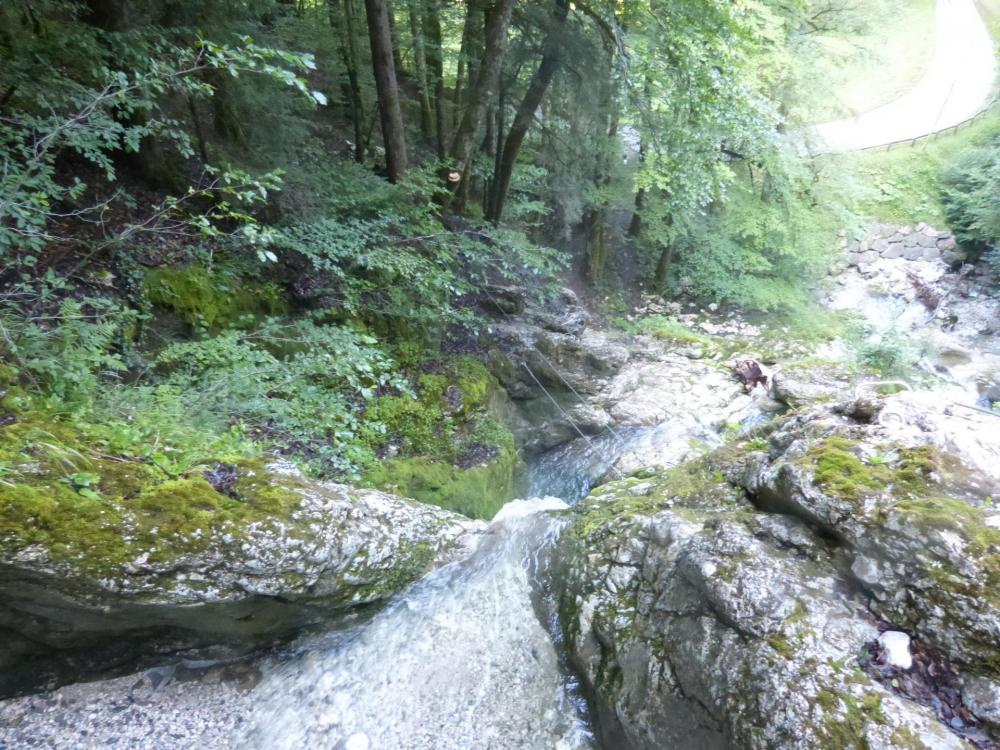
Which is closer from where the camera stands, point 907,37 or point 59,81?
point 59,81

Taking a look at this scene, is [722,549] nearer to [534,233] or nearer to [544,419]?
[544,419]

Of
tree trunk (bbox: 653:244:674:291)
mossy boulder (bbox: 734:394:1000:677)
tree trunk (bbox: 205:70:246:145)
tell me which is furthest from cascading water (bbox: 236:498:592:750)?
tree trunk (bbox: 653:244:674:291)

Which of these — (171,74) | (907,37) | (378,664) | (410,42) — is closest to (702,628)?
(378,664)

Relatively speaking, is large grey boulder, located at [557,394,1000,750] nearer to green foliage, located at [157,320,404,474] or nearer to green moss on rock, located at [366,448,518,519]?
green moss on rock, located at [366,448,518,519]

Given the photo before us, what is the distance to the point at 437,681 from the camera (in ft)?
12.1

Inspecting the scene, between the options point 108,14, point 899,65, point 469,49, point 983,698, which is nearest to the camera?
point 983,698

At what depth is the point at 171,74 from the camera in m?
2.81

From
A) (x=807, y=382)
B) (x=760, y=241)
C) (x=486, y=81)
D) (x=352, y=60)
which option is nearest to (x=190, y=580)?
(x=486, y=81)

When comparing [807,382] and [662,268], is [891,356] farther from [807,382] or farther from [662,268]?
[662,268]

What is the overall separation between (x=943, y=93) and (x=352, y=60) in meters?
22.8

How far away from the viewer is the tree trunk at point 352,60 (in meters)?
8.07

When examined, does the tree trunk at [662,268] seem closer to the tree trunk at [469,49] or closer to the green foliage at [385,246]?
the tree trunk at [469,49]

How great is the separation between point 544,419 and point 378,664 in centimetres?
493

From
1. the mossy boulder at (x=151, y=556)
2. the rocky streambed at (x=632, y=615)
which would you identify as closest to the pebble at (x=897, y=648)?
the rocky streambed at (x=632, y=615)
